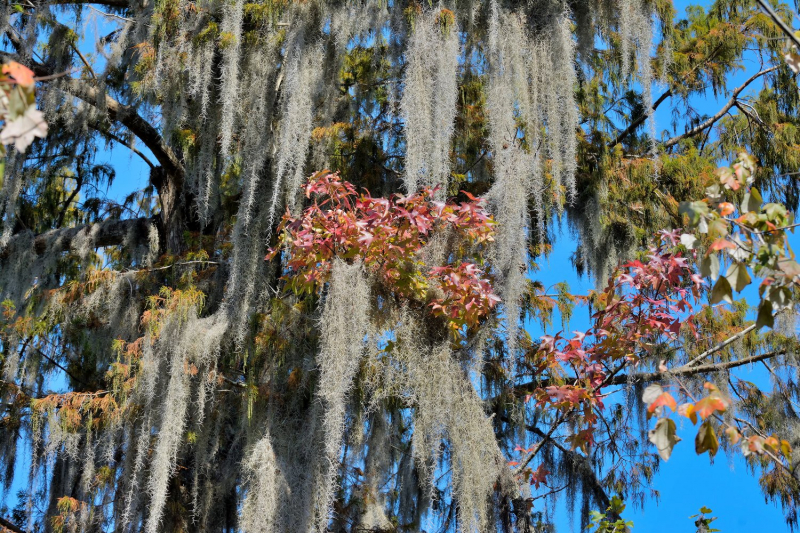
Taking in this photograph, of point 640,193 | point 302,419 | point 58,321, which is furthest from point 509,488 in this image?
point 58,321

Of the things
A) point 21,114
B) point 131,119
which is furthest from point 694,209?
point 131,119

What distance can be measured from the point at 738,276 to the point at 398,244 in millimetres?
1862

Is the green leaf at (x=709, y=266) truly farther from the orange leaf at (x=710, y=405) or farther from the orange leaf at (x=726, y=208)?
the orange leaf at (x=710, y=405)

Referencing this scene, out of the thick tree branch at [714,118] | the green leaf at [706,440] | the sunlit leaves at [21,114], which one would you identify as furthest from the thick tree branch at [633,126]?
the sunlit leaves at [21,114]

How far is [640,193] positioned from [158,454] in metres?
3.10

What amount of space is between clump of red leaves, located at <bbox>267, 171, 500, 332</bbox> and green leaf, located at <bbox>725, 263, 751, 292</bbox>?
1.64 m

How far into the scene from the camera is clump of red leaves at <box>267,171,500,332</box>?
13.4 ft

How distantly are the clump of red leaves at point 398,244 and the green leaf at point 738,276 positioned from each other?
5.37ft

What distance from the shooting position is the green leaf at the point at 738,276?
8.07 ft

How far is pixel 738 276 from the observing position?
247 centimetres

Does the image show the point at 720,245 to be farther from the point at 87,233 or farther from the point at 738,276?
the point at 87,233

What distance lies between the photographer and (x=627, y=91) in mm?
6191

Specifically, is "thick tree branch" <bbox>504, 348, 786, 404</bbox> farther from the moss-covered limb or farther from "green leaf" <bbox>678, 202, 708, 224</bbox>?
the moss-covered limb

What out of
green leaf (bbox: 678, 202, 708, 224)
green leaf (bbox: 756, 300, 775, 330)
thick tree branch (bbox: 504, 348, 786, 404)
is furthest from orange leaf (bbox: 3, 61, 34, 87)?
thick tree branch (bbox: 504, 348, 786, 404)
